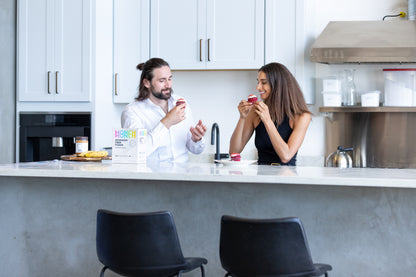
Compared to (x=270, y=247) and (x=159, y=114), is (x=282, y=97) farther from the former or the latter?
(x=270, y=247)

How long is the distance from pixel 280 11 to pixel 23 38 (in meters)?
2.05

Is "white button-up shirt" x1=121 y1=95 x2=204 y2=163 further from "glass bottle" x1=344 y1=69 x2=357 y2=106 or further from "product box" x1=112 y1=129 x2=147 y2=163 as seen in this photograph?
"glass bottle" x1=344 y1=69 x2=357 y2=106

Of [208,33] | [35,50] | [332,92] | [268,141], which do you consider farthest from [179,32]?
[268,141]

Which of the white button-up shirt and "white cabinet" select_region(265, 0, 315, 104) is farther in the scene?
"white cabinet" select_region(265, 0, 315, 104)

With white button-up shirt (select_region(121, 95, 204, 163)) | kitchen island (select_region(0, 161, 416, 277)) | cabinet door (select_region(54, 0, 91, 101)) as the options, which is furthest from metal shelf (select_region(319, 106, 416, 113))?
cabinet door (select_region(54, 0, 91, 101))

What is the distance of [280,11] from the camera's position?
406 centimetres

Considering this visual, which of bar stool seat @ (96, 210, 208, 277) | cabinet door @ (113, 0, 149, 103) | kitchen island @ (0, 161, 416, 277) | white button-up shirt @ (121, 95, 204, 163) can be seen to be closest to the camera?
bar stool seat @ (96, 210, 208, 277)

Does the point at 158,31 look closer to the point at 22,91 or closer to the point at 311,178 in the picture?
the point at 22,91

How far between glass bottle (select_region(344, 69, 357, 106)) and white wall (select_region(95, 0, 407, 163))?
9 cm

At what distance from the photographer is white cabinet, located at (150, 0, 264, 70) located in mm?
4105

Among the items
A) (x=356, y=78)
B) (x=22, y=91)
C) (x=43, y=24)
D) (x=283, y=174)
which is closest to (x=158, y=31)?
(x=43, y=24)

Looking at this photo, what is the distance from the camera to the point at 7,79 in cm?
416

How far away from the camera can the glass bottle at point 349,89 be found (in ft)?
13.4

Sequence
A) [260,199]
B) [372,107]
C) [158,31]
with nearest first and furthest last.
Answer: [260,199]
[372,107]
[158,31]
